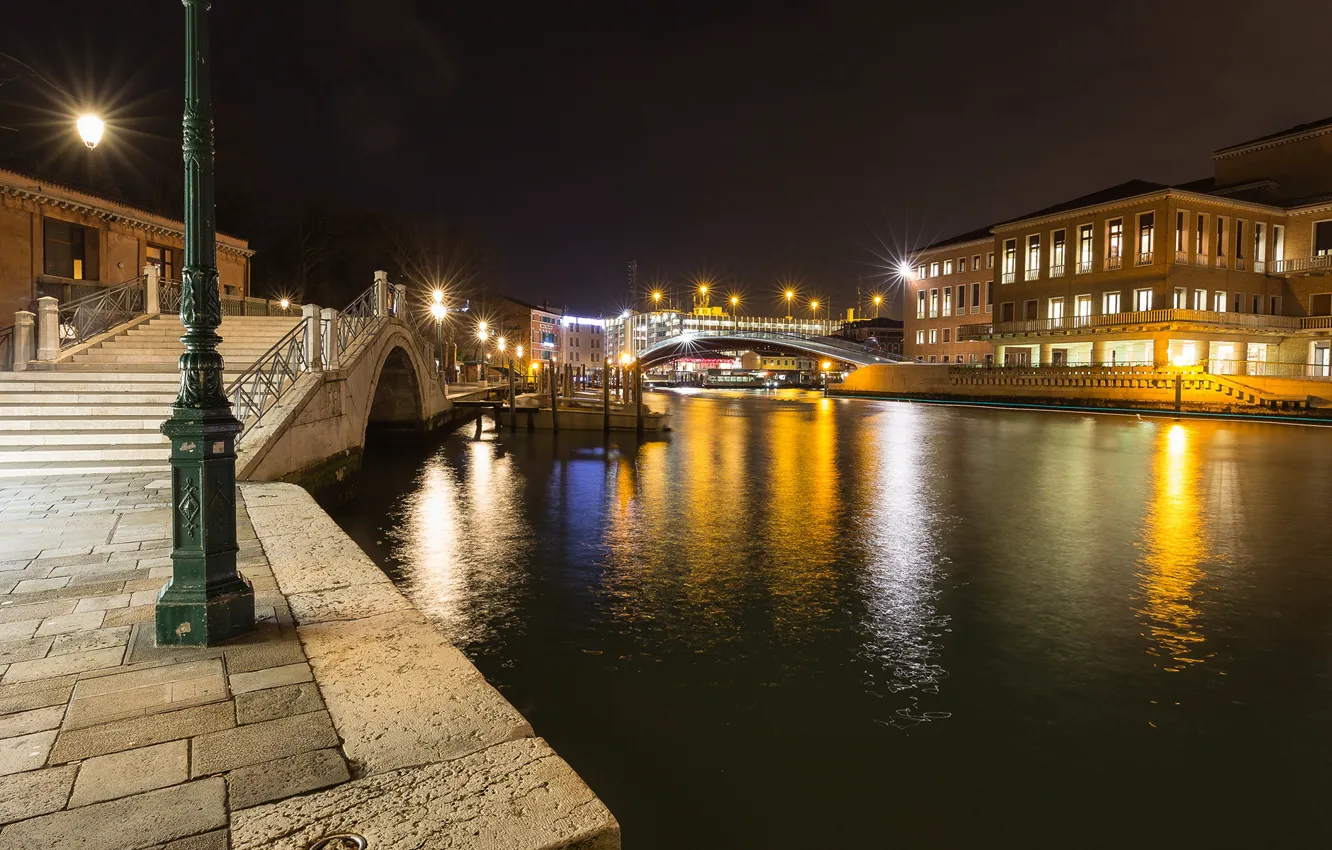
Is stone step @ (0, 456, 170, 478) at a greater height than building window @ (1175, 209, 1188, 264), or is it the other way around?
building window @ (1175, 209, 1188, 264)

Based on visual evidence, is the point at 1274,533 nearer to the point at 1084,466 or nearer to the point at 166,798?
the point at 1084,466

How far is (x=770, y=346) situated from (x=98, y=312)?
66.4 m

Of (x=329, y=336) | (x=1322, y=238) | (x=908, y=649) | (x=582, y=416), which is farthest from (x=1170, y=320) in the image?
(x=908, y=649)

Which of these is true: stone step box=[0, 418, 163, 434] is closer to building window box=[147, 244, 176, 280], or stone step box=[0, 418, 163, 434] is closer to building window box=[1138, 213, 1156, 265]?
building window box=[147, 244, 176, 280]

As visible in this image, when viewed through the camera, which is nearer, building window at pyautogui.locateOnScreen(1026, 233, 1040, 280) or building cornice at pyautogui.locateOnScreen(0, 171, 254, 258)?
building cornice at pyautogui.locateOnScreen(0, 171, 254, 258)

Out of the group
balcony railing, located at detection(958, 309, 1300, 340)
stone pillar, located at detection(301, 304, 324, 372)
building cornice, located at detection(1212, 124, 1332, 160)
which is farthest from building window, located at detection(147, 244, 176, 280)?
building cornice, located at detection(1212, 124, 1332, 160)

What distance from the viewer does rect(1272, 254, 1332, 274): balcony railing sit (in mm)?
41906

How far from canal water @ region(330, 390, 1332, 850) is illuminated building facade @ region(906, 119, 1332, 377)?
30.1 metres

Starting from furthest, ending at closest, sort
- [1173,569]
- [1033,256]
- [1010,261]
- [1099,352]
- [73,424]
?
1. [1010,261]
2. [1033,256]
3. [1099,352]
4. [73,424]
5. [1173,569]

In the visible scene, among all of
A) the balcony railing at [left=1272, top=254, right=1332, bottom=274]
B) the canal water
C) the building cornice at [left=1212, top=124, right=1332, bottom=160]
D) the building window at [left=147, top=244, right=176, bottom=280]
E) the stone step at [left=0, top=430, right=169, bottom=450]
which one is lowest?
the canal water

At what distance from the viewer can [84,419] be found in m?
12.0

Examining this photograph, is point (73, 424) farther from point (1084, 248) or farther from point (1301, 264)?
point (1301, 264)

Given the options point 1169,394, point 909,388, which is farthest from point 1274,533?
point 909,388

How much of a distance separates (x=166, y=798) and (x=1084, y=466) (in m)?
20.3
